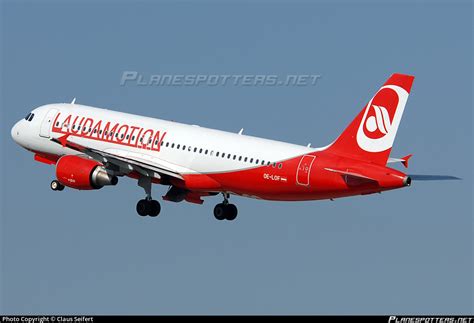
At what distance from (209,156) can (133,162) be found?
4785mm

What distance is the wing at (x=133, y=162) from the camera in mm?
88938

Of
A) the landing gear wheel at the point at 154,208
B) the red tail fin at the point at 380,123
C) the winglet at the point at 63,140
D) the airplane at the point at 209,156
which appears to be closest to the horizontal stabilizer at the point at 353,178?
the airplane at the point at 209,156

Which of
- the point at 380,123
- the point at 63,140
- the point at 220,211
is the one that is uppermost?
the point at 380,123

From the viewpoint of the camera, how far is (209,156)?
88688 mm

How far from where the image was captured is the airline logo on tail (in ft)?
269

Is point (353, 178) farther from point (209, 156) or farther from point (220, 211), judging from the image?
point (220, 211)

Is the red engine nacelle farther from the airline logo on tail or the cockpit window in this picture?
the airline logo on tail

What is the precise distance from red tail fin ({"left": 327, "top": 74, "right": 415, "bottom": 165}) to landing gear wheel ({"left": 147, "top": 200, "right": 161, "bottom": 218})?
1414cm

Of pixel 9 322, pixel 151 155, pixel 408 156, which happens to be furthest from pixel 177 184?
pixel 9 322

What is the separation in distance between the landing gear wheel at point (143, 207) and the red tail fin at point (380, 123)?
47.6ft

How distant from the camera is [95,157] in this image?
89.2 m

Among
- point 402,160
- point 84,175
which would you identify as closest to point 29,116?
point 84,175

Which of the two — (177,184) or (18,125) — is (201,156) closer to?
(177,184)

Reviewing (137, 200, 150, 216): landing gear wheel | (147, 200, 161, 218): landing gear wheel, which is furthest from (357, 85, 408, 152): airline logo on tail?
(137, 200, 150, 216): landing gear wheel
